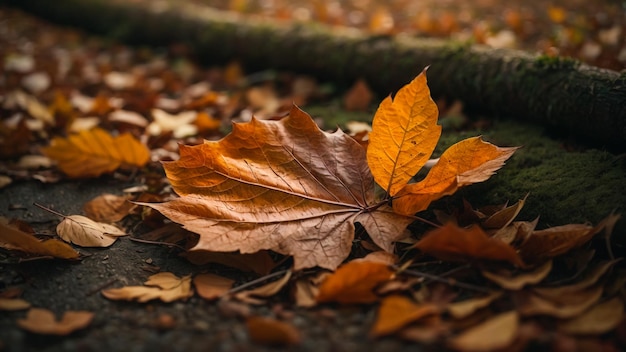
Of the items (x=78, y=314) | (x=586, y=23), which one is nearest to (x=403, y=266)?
(x=78, y=314)

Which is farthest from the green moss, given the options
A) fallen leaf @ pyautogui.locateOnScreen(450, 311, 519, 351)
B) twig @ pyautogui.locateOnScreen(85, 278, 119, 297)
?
twig @ pyautogui.locateOnScreen(85, 278, 119, 297)

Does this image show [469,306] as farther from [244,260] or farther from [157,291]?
[157,291]

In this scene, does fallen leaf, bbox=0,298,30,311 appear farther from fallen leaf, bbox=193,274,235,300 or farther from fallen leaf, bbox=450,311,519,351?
fallen leaf, bbox=450,311,519,351

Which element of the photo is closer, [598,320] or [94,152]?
[598,320]

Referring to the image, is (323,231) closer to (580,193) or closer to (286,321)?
(286,321)

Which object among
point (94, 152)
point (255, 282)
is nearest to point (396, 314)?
point (255, 282)

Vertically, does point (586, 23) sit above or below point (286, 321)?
above
